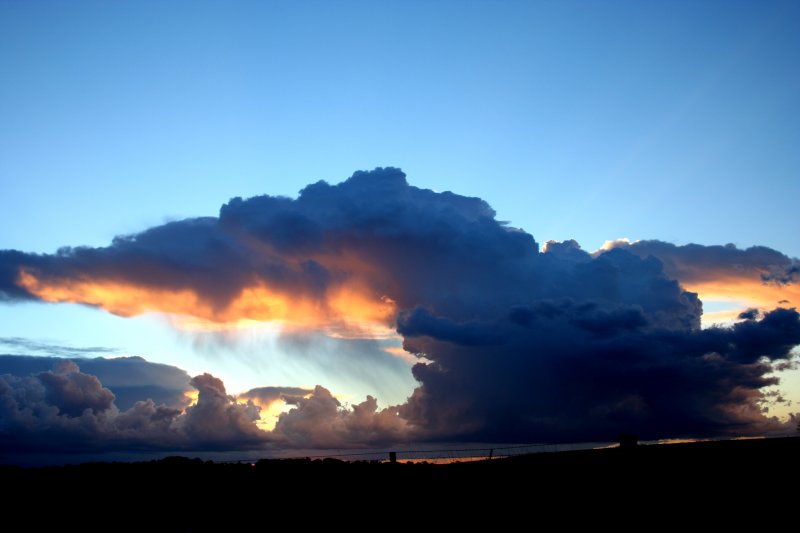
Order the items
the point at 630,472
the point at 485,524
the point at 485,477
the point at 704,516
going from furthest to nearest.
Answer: the point at 485,477, the point at 630,472, the point at 485,524, the point at 704,516

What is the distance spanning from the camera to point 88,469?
5203 centimetres

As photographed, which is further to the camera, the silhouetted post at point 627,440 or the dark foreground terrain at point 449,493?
the silhouetted post at point 627,440

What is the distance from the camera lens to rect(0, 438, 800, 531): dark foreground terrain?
29297 mm

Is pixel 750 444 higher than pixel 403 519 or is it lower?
higher

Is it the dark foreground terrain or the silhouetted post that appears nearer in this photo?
the dark foreground terrain

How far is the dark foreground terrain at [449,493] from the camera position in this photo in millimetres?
29297

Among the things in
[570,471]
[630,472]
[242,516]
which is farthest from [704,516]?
[242,516]

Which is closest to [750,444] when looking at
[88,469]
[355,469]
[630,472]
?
[630,472]

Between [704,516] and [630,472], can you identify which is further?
[630,472]

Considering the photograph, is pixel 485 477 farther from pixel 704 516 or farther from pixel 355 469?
pixel 704 516

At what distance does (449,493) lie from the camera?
38.2 metres

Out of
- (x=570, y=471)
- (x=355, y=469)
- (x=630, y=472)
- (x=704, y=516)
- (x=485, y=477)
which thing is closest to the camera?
(x=704, y=516)

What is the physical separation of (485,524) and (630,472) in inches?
413

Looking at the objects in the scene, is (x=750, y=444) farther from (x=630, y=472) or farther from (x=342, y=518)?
(x=342, y=518)
